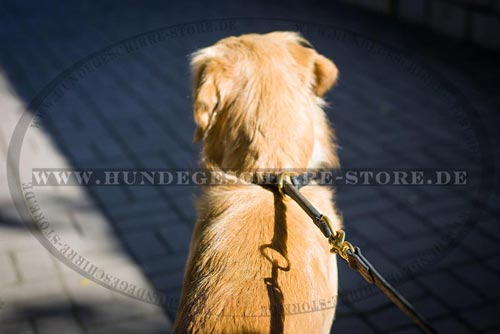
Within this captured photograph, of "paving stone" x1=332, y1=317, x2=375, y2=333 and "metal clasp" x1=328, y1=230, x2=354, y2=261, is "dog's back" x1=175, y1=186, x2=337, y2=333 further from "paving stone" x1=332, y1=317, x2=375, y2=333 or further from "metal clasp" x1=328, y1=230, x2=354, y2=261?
"paving stone" x1=332, y1=317, x2=375, y2=333

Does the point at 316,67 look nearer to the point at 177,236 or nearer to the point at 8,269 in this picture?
the point at 177,236

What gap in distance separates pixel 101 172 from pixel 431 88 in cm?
377

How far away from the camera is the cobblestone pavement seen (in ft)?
13.5

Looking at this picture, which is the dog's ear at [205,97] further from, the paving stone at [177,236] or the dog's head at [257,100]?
the paving stone at [177,236]

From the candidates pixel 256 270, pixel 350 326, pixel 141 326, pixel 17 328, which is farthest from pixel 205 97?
pixel 17 328

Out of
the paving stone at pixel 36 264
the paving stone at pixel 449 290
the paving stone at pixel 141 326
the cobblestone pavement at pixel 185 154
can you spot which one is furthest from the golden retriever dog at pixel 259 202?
the paving stone at pixel 36 264

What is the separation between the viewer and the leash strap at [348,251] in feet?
7.03

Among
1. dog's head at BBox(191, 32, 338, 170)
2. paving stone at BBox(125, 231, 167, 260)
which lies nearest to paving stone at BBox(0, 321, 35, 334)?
paving stone at BBox(125, 231, 167, 260)

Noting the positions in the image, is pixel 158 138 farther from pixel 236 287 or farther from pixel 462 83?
pixel 236 287

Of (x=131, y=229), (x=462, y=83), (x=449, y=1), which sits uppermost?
(x=449, y=1)

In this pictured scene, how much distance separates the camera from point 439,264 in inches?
175

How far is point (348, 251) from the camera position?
7.47 ft

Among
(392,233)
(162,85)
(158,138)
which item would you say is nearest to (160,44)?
(162,85)

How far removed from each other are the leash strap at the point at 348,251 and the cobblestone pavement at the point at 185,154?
1.66 meters
